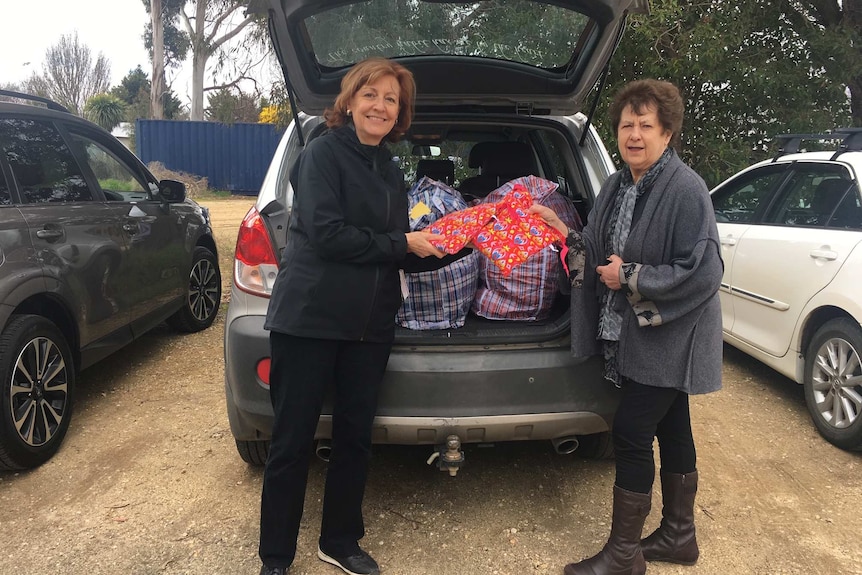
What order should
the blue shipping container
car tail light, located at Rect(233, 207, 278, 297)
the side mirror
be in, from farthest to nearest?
the blue shipping container, the side mirror, car tail light, located at Rect(233, 207, 278, 297)

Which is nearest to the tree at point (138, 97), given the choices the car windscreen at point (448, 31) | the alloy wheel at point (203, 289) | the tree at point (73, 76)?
the tree at point (73, 76)

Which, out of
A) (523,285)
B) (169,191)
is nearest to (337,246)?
(523,285)

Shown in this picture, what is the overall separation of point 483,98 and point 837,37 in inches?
205

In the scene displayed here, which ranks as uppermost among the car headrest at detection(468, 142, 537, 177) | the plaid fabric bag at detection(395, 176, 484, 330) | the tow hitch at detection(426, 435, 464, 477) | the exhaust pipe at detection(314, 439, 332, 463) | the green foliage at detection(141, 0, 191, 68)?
the green foliage at detection(141, 0, 191, 68)

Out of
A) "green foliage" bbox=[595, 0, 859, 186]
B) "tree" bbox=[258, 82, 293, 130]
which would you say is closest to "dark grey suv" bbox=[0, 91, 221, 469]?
"tree" bbox=[258, 82, 293, 130]

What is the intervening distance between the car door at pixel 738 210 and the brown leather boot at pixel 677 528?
2.23 metres

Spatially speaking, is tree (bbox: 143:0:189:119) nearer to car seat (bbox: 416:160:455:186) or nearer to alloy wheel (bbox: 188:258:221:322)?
alloy wheel (bbox: 188:258:221:322)

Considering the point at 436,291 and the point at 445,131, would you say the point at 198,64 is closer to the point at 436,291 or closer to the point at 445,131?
the point at 445,131

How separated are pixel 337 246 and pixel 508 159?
1801mm

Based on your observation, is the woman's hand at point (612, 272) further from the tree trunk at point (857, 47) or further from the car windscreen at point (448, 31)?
the tree trunk at point (857, 47)

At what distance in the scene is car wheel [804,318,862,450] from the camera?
3.30 m

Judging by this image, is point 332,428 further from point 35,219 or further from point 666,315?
point 35,219

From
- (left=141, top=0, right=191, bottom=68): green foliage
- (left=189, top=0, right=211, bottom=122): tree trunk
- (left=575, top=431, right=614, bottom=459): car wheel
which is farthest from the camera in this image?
(left=141, top=0, right=191, bottom=68): green foliage

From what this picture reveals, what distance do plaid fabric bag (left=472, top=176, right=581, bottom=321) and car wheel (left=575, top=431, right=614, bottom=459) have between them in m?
0.76
